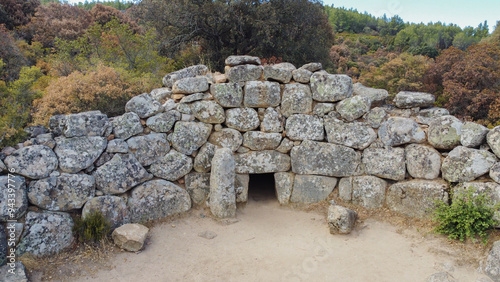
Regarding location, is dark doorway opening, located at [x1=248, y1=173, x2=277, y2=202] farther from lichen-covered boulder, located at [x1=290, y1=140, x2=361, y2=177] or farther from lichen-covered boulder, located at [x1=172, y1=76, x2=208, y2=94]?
lichen-covered boulder, located at [x1=172, y1=76, x2=208, y2=94]

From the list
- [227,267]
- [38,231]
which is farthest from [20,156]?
[227,267]

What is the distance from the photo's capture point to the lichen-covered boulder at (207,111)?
713 cm

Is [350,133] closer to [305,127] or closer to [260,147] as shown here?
[305,127]

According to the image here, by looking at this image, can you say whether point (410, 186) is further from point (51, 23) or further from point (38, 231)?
point (51, 23)

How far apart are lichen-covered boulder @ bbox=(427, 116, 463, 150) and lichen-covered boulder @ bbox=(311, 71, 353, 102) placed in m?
1.82

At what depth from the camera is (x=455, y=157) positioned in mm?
6363

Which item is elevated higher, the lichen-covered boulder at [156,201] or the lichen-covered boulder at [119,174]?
the lichen-covered boulder at [119,174]

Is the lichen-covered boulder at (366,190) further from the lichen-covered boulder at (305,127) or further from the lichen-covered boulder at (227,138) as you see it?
the lichen-covered boulder at (227,138)

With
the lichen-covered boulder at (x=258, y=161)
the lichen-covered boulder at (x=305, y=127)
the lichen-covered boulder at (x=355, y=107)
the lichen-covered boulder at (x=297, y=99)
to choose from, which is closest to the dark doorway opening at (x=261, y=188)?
the lichen-covered boulder at (x=258, y=161)

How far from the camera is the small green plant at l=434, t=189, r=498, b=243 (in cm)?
571

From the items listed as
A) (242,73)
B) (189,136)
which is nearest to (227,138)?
(189,136)

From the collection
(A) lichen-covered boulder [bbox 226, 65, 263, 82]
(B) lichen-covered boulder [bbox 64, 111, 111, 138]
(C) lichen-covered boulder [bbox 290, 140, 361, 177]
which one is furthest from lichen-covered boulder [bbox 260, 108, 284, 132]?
(B) lichen-covered boulder [bbox 64, 111, 111, 138]

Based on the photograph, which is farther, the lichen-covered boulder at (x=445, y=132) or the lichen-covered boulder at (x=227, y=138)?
the lichen-covered boulder at (x=227, y=138)

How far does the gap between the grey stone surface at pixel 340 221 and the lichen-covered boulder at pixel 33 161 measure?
16.8 ft
